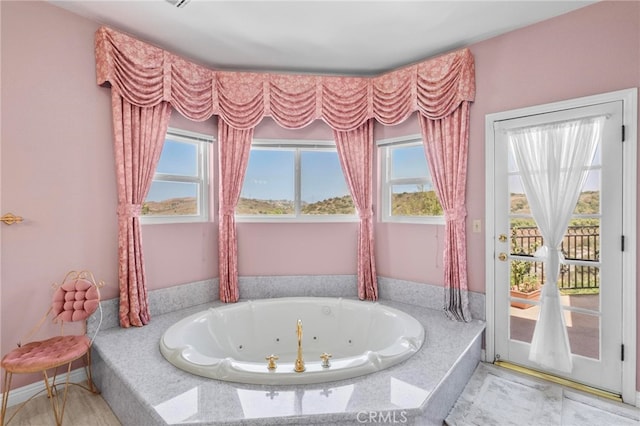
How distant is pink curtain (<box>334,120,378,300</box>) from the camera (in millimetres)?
2916

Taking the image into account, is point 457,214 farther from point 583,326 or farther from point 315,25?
point 315,25

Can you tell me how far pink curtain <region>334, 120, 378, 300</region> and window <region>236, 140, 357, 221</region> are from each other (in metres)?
0.13

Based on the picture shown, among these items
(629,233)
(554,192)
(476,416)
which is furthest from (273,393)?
(629,233)

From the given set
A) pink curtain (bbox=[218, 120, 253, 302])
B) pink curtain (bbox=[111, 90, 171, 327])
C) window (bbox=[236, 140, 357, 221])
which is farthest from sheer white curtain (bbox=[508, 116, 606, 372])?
pink curtain (bbox=[111, 90, 171, 327])

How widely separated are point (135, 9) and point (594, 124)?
3119 mm

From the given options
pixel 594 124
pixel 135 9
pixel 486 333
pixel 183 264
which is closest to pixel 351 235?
pixel 486 333

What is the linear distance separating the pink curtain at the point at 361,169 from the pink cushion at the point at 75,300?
2093mm

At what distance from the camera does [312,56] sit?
263 centimetres

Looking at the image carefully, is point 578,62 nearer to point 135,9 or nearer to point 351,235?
point 351,235

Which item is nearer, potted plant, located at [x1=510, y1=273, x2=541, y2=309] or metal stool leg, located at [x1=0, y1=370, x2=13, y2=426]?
metal stool leg, located at [x1=0, y1=370, x2=13, y2=426]

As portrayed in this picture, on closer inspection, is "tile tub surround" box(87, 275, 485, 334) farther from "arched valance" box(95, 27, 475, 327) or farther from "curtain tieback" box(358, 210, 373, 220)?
"curtain tieback" box(358, 210, 373, 220)

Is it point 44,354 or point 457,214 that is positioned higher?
point 457,214

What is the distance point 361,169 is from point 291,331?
163 cm

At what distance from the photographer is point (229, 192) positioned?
2842mm
